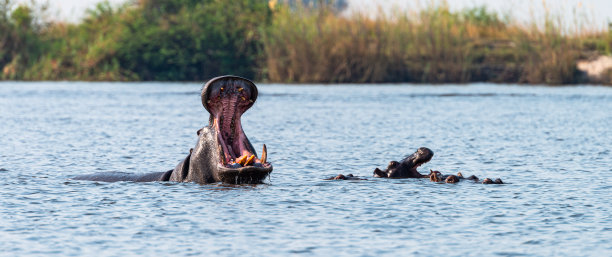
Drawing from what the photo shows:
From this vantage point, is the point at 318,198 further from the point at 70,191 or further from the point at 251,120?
the point at 251,120

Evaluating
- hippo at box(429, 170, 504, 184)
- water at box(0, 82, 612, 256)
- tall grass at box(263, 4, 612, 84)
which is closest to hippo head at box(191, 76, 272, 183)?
water at box(0, 82, 612, 256)

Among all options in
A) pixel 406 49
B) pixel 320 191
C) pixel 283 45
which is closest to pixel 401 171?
pixel 320 191

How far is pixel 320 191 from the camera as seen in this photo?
37.2 feet

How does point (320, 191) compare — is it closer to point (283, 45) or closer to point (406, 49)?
point (406, 49)

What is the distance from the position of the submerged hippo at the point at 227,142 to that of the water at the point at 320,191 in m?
0.22

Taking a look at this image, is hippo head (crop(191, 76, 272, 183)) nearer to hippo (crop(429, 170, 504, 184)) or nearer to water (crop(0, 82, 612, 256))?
water (crop(0, 82, 612, 256))

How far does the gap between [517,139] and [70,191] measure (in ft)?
32.8

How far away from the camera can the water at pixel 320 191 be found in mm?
8359

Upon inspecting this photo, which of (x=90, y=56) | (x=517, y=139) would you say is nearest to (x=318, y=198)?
(x=517, y=139)

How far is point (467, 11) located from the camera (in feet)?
166

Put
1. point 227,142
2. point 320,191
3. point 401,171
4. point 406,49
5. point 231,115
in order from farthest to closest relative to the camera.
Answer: point 406,49
point 401,171
point 320,191
point 227,142
point 231,115

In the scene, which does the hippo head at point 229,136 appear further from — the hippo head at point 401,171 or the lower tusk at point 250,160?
the hippo head at point 401,171

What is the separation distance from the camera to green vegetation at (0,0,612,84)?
39.0 m

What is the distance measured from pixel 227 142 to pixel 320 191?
4.08ft
